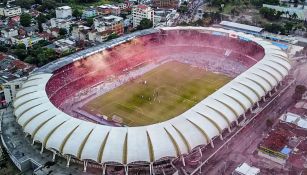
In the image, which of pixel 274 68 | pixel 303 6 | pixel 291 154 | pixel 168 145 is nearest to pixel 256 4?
pixel 303 6

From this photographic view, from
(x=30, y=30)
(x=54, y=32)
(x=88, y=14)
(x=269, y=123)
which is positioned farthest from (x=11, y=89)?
(x=88, y=14)

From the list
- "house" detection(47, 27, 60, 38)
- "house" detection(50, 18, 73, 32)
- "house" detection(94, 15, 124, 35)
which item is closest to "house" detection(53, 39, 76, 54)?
"house" detection(47, 27, 60, 38)

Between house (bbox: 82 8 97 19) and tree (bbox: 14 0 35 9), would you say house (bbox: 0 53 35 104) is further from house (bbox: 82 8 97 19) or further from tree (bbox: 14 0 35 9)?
tree (bbox: 14 0 35 9)

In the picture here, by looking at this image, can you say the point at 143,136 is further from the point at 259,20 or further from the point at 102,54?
the point at 259,20

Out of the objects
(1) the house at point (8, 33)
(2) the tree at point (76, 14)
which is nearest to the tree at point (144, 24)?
(2) the tree at point (76, 14)

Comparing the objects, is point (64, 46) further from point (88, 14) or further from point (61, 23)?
point (88, 14)

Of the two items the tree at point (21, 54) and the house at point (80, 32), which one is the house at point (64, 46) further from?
the tree at point (21, 54)

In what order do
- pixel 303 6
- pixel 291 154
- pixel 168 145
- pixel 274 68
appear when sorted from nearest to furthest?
pixel 168 145
pixel 291 154
pixel 274 68
pixel 303 6
